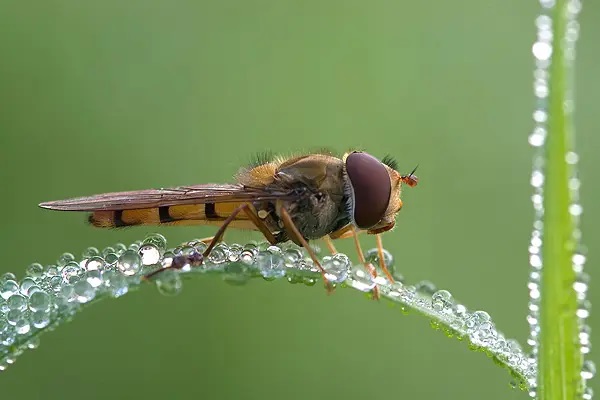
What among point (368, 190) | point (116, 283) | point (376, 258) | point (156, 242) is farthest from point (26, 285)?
point (368, 190)

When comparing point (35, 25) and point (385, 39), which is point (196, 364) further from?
point (385, 39)

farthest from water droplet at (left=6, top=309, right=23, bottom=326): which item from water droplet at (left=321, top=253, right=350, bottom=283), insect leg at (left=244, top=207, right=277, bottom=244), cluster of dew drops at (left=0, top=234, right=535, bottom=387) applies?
insect leg at (left=244, top=207, right=277, bottom=244)

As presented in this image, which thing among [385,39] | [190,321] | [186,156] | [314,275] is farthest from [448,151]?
[314,275]

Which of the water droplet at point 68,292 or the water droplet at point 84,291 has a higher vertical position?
the water droplet at point 84,291

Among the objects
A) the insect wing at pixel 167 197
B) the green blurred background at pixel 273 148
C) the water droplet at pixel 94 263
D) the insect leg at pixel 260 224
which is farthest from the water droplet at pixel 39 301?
the green blurred background at pixel 273 148

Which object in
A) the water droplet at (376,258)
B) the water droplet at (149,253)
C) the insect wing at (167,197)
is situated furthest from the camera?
the water droplet at (376,258)

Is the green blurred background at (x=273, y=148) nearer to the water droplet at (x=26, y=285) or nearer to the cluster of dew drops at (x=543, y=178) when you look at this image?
the water droplet at (x=26, y=285)
